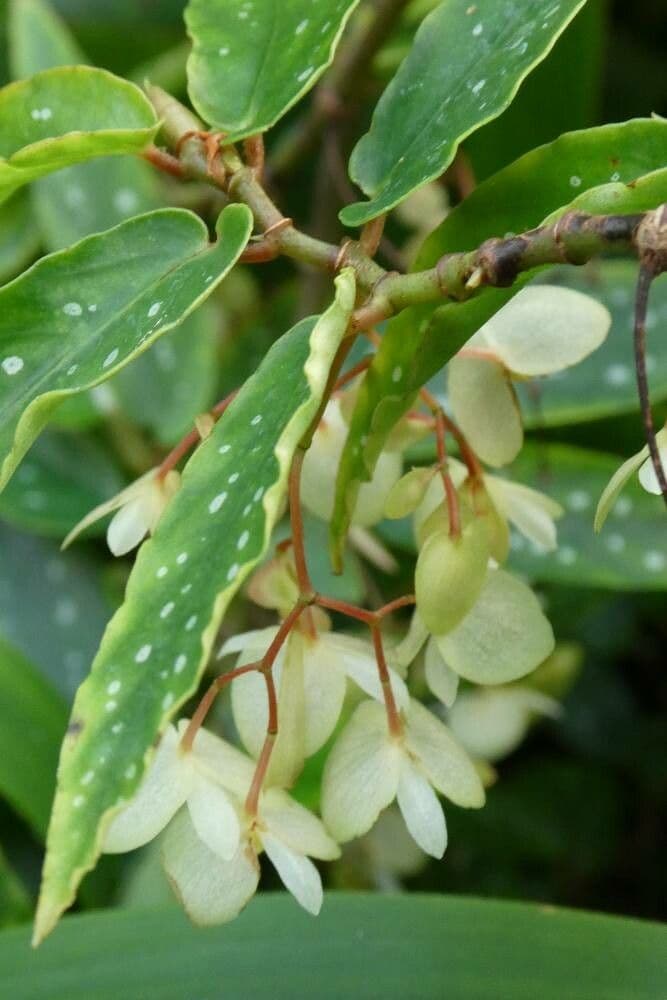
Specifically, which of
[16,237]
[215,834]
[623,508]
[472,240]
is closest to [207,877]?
[215,834]

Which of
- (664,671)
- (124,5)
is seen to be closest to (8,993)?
(664,671)

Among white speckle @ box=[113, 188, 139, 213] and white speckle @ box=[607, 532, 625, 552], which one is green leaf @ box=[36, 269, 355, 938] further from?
white speckle @ box=[113, 188, 139, 213]

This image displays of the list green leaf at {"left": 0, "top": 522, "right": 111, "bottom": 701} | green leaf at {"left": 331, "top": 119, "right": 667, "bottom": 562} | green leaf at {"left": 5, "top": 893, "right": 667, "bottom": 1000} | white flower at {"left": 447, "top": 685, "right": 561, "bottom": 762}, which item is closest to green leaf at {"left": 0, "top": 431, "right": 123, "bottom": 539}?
green leaf at {"left": 0, "top": 522, "right": 111, "bottom": 701}

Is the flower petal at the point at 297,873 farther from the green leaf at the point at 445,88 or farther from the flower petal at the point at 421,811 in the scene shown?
the green leaf at the point at 445,88

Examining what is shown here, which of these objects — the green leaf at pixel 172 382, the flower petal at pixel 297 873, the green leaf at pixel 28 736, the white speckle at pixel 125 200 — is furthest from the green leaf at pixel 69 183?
the flower petal at pixel 297 873

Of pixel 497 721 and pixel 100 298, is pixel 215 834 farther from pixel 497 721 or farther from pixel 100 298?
pixel 497 721
